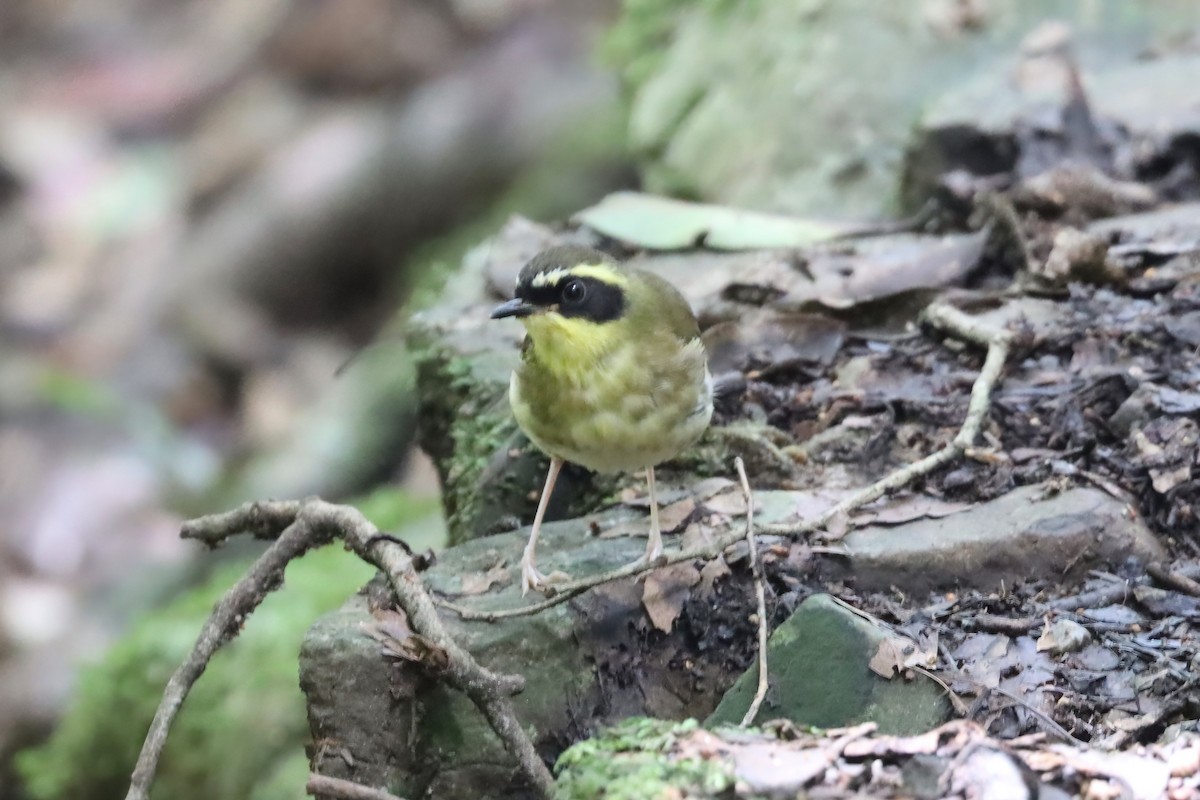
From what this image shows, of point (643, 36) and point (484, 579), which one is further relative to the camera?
point (643, 36)

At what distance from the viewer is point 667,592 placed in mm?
2725

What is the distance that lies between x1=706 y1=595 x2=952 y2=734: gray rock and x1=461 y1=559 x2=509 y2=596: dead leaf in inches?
25.5

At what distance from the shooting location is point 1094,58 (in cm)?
593

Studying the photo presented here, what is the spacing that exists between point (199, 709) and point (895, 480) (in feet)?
10.1

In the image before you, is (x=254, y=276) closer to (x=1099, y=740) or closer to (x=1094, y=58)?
(x=1094, y=58)

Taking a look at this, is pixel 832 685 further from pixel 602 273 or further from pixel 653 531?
pixel 602 273

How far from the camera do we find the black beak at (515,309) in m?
2.93

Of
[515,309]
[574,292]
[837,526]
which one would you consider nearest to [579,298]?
[574,292]

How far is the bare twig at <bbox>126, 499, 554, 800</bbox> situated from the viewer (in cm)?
225

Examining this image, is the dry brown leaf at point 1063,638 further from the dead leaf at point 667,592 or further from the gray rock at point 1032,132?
the gray rock at point 1032,132

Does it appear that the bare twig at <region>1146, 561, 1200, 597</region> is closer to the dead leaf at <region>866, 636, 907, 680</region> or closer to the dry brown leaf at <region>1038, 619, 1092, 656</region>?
the dry brown leaf at <region>1038, 619, 1092, 656</region>

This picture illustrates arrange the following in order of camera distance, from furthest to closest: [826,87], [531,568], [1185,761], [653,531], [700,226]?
1. [826,87]
2. [700,226]
3. [653,531]
4. [531,568]
5. [1185,761]

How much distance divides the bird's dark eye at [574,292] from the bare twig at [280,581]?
0.77 meters

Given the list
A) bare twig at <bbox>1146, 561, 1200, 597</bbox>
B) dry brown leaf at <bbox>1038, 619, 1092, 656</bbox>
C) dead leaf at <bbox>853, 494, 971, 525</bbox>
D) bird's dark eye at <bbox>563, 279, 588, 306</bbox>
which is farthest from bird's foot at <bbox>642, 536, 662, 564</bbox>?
bare twig at <bbox>1146, 561, 1200, 597</bbox>
